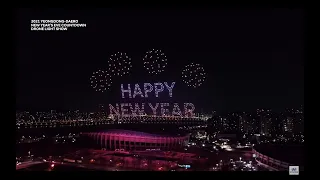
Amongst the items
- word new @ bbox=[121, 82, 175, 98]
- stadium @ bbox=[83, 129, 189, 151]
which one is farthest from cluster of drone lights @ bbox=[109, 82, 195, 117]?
stadium @ bbox=[83, 129, 189, 151]

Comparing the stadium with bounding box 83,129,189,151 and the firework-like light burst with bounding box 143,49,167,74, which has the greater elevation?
the firework-like light burst with bounding box 143,49,167,74

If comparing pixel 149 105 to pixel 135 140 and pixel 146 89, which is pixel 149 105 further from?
pixel 135 140

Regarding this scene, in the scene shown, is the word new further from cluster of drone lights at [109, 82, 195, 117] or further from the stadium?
the stadium

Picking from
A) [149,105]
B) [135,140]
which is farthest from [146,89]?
[135,140]

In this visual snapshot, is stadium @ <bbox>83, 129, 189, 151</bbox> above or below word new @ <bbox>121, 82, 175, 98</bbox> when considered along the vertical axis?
below

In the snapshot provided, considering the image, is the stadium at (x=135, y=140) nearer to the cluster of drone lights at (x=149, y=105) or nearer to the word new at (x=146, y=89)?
the cluster of drone lights at (x=149, y=105)

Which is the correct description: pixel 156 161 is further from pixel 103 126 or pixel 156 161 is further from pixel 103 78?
pixel 103 78
